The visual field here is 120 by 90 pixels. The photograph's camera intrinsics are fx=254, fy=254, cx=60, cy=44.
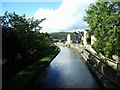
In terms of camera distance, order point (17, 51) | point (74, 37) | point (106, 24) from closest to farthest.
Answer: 1. point (17, 51)
2. point (106, 24)
3. point (74, 37)

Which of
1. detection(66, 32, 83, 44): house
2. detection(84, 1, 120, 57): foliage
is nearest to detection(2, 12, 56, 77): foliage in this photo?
detection(84, 1, 120, 57): foliage

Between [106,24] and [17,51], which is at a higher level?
[106,24]

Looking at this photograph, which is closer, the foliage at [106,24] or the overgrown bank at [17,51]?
the overgrown bank at [17,51]

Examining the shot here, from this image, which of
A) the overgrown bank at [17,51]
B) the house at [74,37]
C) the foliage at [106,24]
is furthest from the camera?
the house at [74,37]

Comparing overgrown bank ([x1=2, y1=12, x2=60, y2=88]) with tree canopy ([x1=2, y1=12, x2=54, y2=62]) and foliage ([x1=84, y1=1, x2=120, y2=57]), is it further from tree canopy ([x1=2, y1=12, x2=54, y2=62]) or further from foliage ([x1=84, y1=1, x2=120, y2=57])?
foliage ([x1=84, y1=1, x2=120, y2=57])

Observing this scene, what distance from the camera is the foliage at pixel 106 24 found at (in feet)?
94.7

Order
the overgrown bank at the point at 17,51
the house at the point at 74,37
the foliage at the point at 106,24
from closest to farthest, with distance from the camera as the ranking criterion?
the overgrown bank at the point at 17,51
the foliage at the point at 106,24
the house at the point at 74,37

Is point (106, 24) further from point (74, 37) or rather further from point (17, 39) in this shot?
point (74, 37)

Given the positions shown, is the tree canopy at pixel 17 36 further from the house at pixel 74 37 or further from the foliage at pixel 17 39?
the house at pixel 74 37

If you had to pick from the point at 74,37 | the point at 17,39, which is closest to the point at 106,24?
the point at 17,39

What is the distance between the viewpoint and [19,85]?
21031 mm

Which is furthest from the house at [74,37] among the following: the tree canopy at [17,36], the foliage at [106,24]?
the foliage at [106,24]

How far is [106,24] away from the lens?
30.4 metres

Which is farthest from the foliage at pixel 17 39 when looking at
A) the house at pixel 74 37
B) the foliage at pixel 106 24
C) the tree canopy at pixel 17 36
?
the house at pixel 74 37
